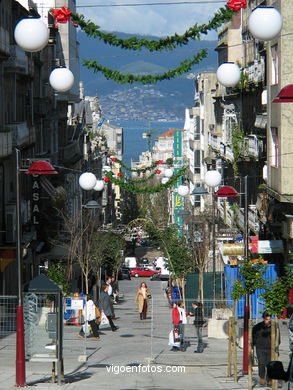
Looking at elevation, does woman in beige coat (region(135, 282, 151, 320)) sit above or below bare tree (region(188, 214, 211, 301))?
below

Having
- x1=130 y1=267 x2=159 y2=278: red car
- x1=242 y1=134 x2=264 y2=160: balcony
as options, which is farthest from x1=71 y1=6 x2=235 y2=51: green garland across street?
x1=130 y1=267 x2=159 y2=278: red car

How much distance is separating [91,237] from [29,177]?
296 inches

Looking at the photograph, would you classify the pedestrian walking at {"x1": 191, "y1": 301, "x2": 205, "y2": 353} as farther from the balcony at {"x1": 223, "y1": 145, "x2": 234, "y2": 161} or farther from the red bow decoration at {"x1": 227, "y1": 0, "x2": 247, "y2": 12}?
the balcony at {"x1": 223, "y1": 145, "x2": 234, "y2": 161}

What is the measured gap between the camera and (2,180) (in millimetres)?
42594

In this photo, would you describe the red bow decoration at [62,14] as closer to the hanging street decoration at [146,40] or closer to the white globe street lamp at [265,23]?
the hanging street decoration at [146,40]

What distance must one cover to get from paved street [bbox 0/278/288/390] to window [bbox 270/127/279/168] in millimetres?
8421

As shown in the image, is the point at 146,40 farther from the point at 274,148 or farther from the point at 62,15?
the point at 274,148

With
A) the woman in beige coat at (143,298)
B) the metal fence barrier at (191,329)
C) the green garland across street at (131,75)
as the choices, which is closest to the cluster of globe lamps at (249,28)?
the green garland across street at (131,75)

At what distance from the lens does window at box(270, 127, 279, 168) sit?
38875 millimetres

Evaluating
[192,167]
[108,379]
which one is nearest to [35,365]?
[108,379]

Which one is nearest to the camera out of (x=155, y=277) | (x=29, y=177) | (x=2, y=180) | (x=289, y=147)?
(x=289, y=147)

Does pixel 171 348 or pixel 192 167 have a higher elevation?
pixel 192 167

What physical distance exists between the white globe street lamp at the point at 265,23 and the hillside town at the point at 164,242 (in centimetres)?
2

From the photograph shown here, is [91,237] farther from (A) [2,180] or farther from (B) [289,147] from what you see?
(B) [289,147]
